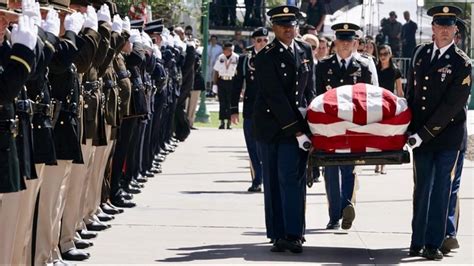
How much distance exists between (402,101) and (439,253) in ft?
4.18

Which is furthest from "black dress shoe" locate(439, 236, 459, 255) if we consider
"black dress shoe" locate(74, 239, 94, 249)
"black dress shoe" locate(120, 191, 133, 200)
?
"black dress shoe" locate(120, 191, 133, 200)

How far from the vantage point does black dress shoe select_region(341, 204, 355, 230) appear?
513 inches

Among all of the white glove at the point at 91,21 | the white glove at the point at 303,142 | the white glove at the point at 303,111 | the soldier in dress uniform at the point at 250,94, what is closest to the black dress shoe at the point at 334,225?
the white glove at the point at 303,111

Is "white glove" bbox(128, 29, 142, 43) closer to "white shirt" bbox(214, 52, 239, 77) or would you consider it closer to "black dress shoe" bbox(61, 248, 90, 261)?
"black dress shoe" bbox(61, 248, 90, 261)

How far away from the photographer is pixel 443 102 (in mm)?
11273

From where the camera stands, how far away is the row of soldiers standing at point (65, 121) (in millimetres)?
8234

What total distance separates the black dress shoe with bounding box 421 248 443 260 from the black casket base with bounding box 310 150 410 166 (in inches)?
31.6

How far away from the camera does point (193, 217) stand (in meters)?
14.2

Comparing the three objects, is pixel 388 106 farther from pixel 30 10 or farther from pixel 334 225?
pixel 30 10

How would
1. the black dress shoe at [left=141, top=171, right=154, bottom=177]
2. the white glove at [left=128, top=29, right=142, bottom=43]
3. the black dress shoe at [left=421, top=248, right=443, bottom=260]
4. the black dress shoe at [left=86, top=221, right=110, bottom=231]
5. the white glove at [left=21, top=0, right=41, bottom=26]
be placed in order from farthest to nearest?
the black dress shoe at [left=141, top=171, right=154, bottom=177]
the white glove at [left=128, top=29, right=142, bottom=43]
the black dress shoe at [left=86, top=221, right=110, bottom=231]
the black dress shoe at [left=421, top=248, right=443, bottom=260]
the white glove at [left=21, top=0, right=41, bottom=26]

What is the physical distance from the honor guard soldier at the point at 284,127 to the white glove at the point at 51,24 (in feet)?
9.52

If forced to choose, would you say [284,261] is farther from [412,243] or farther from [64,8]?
[64,8]

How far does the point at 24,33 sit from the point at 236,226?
230 inches

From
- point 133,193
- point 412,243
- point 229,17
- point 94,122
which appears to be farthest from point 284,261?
point 229,17
